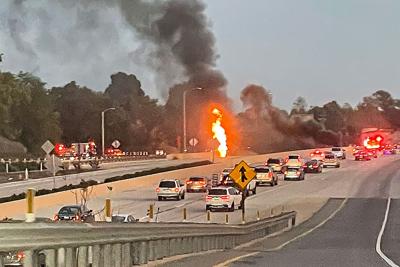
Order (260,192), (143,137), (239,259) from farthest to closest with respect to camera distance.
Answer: (143,137)
(260,192)
(239,259)

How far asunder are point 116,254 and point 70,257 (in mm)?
2130

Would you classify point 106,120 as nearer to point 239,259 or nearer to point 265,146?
point 265,146

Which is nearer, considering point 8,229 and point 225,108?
point 8,229

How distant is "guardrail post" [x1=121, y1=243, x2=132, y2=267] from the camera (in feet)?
37.4

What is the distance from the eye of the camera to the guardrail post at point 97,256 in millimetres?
9938

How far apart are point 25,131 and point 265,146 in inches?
1367

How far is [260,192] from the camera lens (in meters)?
62.5

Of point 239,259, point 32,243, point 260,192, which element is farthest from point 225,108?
point 32,243

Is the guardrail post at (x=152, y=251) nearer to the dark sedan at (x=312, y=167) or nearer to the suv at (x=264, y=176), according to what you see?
the suv at (x=264, y=176)

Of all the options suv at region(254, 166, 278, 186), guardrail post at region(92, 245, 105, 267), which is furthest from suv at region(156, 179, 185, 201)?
guardrail post at region(92, 245, 105, 267)

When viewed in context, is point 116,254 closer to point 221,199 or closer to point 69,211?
point 69,211

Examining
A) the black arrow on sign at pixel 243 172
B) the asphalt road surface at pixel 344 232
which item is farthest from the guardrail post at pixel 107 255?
the black arrow on sign at pixel 243 172

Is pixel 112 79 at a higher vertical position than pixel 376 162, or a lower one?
higher

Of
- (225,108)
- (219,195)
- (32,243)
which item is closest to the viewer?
(32,243)
